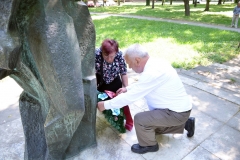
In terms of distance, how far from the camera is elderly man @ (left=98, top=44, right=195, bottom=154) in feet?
7.24

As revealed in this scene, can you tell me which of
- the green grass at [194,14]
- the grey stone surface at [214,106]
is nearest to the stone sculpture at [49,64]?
the grey stone surface at [214,106]

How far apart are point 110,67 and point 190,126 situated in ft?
4.11

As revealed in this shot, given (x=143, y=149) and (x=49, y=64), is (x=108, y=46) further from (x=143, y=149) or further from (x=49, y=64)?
(x=143, y=149)

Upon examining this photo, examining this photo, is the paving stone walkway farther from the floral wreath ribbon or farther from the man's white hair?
the man's white hair

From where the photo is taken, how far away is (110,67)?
284 centimetres

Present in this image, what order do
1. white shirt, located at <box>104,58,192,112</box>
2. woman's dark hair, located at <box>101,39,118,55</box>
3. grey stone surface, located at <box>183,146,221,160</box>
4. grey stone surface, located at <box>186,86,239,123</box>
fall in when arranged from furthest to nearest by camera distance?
grey stone surface, located at <box>186,86,239,123</box> → woman's dark hair, located at <box>101,39,118,55</box> → grey stone surface, located at <box>183,146,221,160</box> → white shirt, located at <box>104,58,192,112</box>

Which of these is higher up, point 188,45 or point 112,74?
point 112,74

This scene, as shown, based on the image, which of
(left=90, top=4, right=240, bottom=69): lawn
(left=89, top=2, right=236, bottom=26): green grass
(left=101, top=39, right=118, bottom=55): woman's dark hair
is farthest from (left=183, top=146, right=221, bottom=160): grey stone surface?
(left=89, top=2, right=236, bottom=26): green grass

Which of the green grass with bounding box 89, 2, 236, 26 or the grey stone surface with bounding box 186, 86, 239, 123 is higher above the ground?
the green grass with bounding box 89, 2, 236, 26

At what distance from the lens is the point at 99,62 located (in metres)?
2.79

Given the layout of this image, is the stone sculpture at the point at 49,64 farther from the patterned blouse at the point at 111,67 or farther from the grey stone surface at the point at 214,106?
the grey stone surface at the point at 214,106

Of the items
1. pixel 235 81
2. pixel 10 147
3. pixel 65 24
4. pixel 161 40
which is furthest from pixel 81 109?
pixel 161 40

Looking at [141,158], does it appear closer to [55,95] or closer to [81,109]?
[81,109]

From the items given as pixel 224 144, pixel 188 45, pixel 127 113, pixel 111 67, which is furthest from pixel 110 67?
pixel 188 45
